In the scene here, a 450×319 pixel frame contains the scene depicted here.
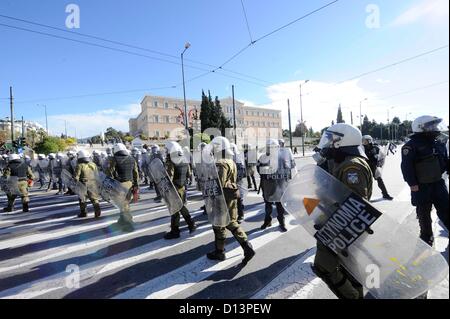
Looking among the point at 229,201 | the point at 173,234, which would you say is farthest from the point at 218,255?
the point at 173,234

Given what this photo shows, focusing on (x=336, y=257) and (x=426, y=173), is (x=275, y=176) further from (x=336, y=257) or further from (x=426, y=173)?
(x=336, y=257)

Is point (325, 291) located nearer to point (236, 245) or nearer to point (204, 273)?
point (204, 273)

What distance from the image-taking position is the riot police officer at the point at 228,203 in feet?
13.1

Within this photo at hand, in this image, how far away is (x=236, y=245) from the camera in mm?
4832

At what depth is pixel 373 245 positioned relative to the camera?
229cm

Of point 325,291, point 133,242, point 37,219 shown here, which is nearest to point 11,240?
point 37,219

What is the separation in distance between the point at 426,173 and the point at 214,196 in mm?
2806

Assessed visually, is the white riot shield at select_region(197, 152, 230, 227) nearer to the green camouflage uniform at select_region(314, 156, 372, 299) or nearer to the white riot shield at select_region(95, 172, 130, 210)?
the green camouflage uniform at select_region(314, 156, 372, 299)

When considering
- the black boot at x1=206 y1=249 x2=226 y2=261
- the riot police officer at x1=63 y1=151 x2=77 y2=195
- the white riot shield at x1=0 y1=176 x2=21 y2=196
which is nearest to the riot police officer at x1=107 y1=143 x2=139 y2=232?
the black boot at x1=206 y1=249 x2=226 y2=261

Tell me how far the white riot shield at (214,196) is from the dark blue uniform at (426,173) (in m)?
2.53

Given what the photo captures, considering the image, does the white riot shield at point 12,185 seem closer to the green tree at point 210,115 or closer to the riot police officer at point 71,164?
the riot police officer at point 71,164

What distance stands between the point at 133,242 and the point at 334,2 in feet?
26.9

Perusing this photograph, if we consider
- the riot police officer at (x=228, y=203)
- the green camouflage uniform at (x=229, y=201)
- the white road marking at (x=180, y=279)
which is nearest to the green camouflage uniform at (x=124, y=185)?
the white road marking at (x=180, y=279)
